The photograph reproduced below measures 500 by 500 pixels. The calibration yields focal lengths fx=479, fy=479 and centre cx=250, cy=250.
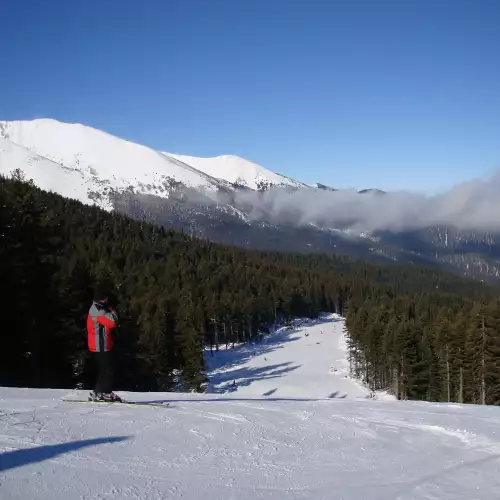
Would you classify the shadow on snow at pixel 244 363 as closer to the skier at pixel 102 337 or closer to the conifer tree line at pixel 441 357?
the conifer tree line at pixel 441 357

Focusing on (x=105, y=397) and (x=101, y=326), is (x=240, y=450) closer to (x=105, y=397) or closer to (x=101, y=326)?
(x=105, y=397)

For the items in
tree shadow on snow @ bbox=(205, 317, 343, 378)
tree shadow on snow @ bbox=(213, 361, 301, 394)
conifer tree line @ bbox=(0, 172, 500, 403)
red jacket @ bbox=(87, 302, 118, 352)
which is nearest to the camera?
red jacket @ bbox=(87, 302, 118, 352)

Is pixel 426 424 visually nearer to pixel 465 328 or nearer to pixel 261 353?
pixel 465 328

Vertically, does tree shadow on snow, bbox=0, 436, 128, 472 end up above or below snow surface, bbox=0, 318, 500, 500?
above

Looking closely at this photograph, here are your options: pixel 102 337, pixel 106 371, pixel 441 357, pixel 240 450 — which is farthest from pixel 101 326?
pixel 441 357

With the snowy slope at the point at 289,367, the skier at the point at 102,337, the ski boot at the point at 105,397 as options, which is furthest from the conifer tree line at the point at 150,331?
the snowy slope at the point at 289,367

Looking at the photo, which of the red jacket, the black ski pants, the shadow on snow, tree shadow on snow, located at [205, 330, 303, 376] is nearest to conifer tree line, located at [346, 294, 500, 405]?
the shadow on snow

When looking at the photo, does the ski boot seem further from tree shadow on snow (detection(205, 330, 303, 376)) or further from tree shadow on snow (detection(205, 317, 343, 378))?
tree shadow on snow (detection(205, 330, 303, 376))

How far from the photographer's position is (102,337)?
1003 cm

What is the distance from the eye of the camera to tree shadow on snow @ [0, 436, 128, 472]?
5.76 meters

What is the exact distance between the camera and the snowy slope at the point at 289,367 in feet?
189

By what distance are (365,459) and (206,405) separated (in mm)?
4116

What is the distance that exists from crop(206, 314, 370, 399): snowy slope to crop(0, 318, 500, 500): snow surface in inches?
1253

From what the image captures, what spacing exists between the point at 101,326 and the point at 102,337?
0.24 metres
